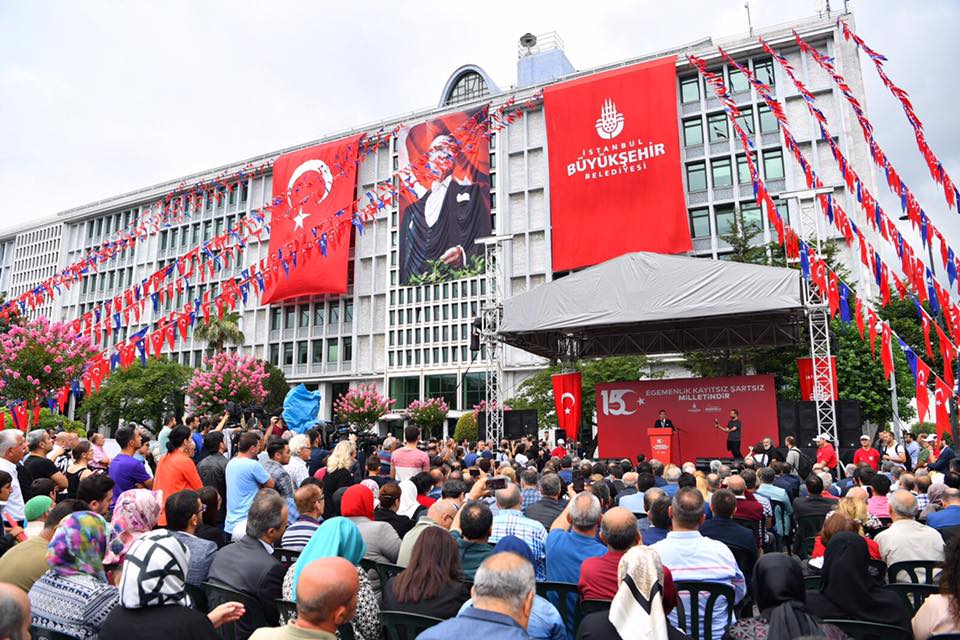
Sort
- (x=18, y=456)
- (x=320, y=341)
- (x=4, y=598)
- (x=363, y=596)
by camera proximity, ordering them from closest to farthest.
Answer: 1. (x=4, y=598)
2. (x=363, y=596)
3. (x=18, y=456)
4. (x=320, y=341)

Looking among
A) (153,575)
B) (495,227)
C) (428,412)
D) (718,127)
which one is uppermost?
(718,127)

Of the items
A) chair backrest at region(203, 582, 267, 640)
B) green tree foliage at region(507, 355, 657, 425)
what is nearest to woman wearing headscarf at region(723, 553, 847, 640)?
chair backrest at region(203, 582, 267, 640)

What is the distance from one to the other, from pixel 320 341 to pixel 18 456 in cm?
4192

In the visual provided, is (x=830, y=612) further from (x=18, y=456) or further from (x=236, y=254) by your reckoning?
(x=236, y=254)

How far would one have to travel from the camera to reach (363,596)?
3.15 m

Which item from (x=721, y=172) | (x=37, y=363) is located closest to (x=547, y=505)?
(x=37, y=363)

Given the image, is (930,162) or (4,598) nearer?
(4,598)

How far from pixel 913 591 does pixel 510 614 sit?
2.94 metres

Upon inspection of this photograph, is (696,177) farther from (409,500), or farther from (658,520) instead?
(658,520)

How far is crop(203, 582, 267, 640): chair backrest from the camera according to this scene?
11.2 feet

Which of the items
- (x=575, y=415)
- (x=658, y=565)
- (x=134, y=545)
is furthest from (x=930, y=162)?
(x=134, y=545)

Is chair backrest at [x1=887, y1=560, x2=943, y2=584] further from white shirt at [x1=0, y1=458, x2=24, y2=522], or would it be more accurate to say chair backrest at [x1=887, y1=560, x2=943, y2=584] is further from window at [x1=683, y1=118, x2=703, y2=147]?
window at [x1=683, y1=118, x2=703, y2=147]

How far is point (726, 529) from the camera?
5.07 m

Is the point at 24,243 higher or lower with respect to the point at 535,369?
higher
